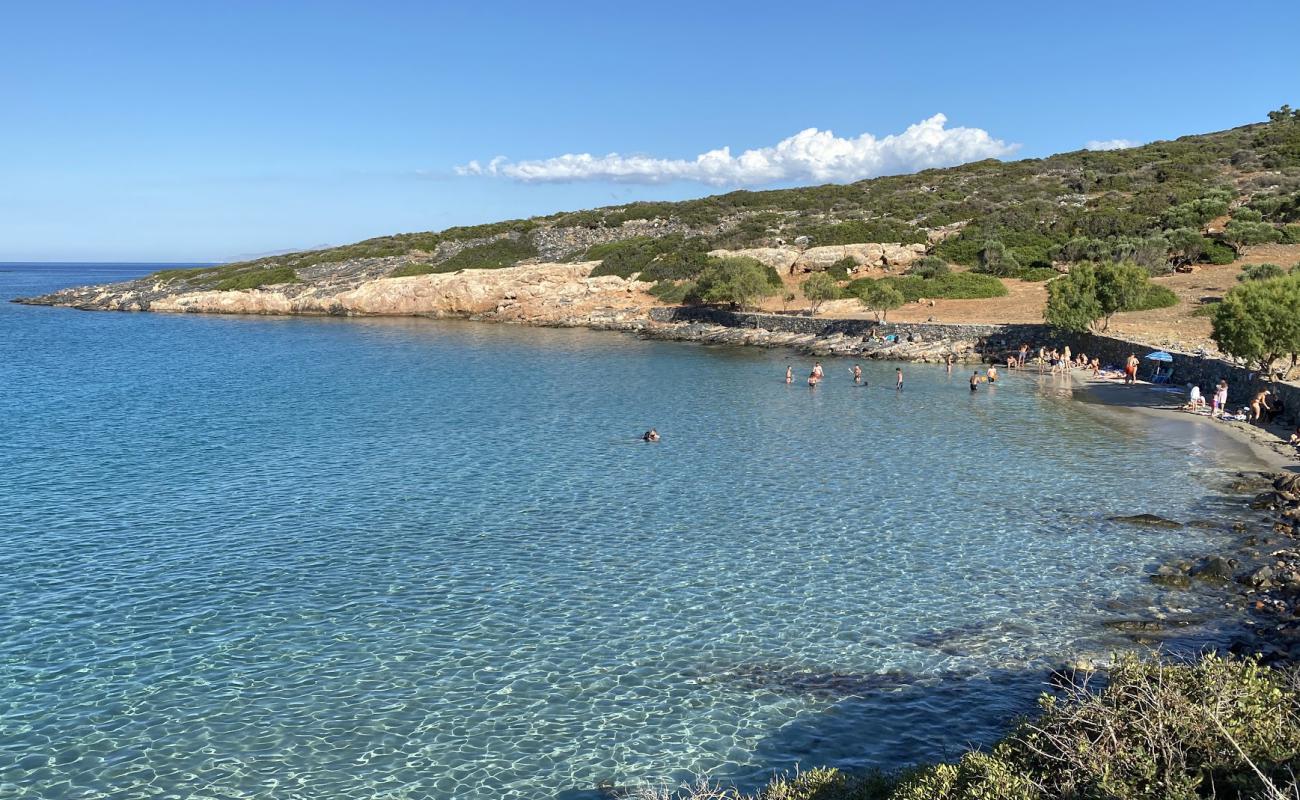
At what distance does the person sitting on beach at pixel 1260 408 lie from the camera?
135ft

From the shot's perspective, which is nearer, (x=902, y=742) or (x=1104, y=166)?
(x=902, y=742)

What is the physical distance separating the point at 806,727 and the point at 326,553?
14793 millimetres

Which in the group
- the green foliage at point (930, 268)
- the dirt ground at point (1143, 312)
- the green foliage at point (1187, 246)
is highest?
the green foliage at point (1187, 246)

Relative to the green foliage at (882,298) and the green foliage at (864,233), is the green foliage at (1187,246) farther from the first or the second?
the green foliage at (882,298)

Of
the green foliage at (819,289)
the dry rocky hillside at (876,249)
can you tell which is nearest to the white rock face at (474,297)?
the dry rocky hillside at (876,249)

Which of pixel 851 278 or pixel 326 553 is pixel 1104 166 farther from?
pixel 326 553

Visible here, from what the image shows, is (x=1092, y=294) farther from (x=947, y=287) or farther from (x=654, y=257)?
(x=654, y=257)

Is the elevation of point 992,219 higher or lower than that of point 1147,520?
higher

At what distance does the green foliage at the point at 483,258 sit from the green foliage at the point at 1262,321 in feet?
303

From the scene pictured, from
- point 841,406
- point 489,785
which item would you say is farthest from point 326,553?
point 841,406

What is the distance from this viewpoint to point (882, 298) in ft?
247

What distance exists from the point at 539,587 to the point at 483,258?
4266 inches

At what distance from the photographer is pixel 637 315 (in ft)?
312

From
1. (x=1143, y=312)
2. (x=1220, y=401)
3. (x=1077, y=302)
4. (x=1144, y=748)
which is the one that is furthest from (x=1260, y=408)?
(x=1144, y=748)
